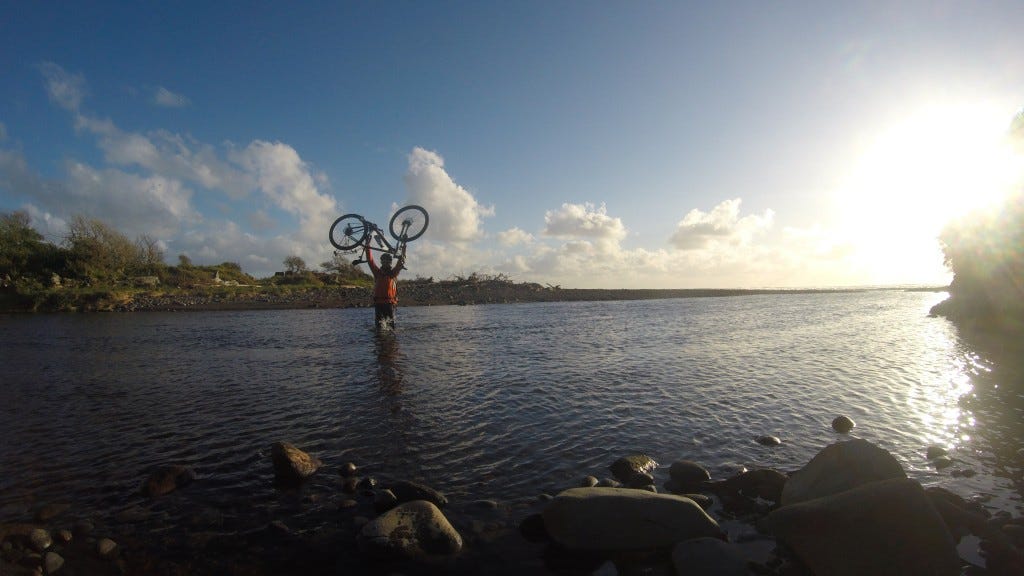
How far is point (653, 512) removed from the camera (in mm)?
6234

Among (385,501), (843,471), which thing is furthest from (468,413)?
(843,471)

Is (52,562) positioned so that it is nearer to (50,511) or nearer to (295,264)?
(50,511)

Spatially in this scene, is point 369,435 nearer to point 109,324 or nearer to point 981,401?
point 981,401

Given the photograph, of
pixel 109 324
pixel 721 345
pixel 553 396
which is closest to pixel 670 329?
pixel 721 345

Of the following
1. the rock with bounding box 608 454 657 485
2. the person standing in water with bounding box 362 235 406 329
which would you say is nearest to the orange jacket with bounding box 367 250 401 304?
the person standing in water with bounding box 362 235 406 329

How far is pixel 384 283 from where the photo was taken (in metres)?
29.2

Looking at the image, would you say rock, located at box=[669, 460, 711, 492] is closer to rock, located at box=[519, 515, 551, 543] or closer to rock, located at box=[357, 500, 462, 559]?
rock, located at box=[519, 515, 551, 543]

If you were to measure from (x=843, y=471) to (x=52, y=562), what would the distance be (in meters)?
10.8

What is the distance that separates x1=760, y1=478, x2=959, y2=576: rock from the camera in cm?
521

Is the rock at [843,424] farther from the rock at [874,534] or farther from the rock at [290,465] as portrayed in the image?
the rock at [290,465]

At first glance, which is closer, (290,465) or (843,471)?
(843,471)

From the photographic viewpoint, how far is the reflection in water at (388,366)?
14984 millimetres

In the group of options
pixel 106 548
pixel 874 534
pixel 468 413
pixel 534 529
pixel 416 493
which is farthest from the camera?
pixel 468 413

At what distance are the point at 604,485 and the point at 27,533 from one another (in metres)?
8.35
